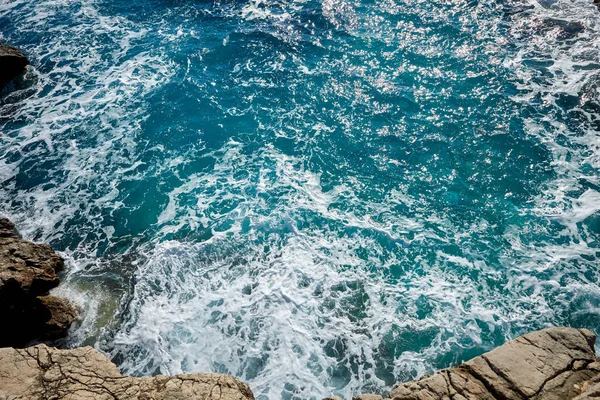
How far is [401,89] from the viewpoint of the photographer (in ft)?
48.6

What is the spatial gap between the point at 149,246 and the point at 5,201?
5758 mm

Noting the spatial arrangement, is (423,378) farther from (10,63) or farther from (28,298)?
(10,63)

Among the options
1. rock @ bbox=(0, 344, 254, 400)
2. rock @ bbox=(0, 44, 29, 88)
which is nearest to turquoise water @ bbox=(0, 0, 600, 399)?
rock @ bbox=(0, 44, 29, 88)

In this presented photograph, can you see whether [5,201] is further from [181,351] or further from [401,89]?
[401,89]

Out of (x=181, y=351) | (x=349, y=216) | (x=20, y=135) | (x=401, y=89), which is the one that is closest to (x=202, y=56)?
(x=20, y=135)

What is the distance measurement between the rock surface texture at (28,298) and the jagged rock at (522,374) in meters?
8.23

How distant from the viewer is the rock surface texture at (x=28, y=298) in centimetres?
848

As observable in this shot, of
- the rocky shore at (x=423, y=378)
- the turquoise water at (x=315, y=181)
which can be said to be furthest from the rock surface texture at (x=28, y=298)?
the rocky shore at (x=423, y=378)

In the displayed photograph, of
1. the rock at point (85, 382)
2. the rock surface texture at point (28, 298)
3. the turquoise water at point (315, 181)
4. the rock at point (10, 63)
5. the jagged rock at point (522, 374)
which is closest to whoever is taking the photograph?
the jagged rock at point (522, 374)

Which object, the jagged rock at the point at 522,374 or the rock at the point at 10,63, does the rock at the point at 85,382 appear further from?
the rock at the point at 10,63

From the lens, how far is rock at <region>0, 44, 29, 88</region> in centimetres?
1670

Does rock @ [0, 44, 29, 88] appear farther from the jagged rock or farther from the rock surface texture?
the jagged rock

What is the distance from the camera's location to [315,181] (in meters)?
12.7

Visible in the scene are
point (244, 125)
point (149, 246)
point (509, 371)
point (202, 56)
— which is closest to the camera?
point (509, 371)
